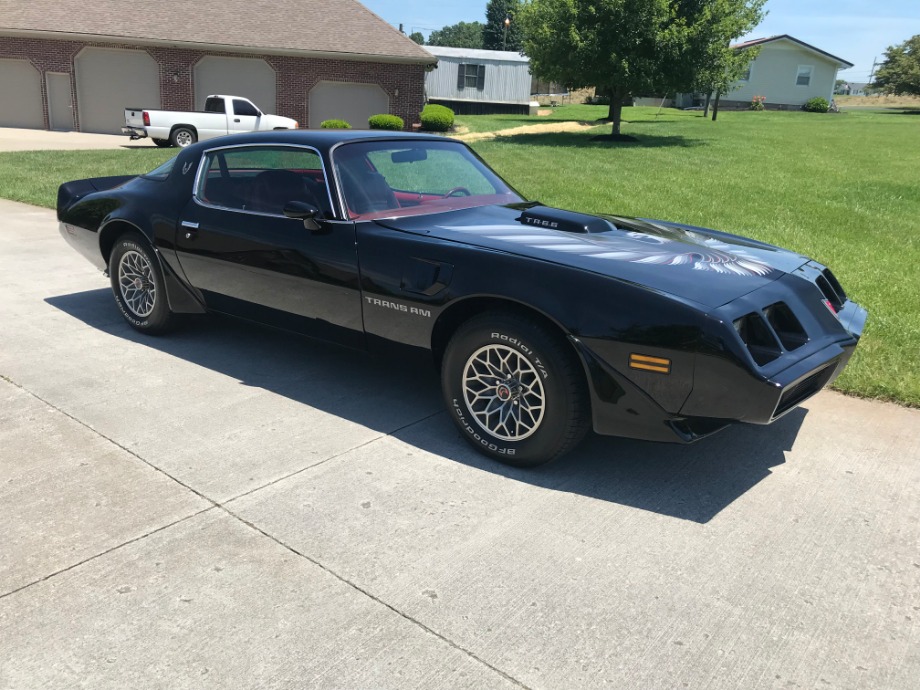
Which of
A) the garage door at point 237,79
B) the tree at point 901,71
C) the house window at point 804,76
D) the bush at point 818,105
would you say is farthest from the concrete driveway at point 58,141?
the tree at point 901,71

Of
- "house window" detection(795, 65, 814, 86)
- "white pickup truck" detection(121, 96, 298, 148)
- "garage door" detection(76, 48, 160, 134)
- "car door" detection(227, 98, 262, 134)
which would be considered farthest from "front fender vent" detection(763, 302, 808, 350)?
"house window" detection(795, 65, 814, 86)

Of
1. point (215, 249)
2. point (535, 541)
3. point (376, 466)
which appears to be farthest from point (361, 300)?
point (535, 541)

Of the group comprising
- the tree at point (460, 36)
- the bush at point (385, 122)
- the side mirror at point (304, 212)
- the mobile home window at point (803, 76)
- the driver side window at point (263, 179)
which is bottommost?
the side mirror at point (304, 212)

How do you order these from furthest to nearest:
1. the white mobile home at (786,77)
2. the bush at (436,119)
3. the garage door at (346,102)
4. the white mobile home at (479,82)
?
1. the white mobile home at (786,77)
2. the white mobile home at (479,82)
3. the garage door at (346,102)
4. the bush at (436,119)

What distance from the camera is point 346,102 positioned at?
30844 millimetres

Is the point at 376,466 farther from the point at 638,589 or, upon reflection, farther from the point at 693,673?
the point at 693,673

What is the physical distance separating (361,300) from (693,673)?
2.47 m

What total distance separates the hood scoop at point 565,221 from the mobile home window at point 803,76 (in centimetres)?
5586

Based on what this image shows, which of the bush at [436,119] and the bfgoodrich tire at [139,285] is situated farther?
the bush at [436,119]

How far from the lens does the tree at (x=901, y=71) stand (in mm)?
58250

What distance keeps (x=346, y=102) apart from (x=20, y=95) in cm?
1200

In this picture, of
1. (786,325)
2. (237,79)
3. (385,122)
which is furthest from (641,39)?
(786,325)

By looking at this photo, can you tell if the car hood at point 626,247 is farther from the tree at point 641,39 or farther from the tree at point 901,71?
the tree at point 901,71

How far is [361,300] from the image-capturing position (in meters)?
4.13
